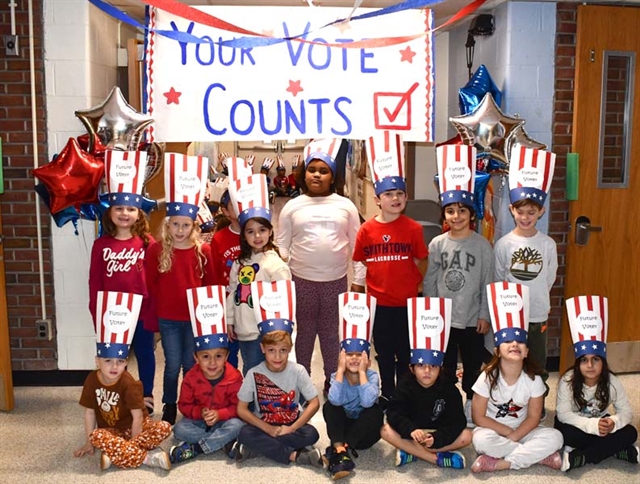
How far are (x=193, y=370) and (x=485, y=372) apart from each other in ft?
4.11

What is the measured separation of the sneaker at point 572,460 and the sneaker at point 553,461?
0.05ft

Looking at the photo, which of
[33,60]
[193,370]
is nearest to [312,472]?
[193,370]

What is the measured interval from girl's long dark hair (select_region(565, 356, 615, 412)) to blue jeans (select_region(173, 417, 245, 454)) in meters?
1.43

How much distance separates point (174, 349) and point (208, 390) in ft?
1.22

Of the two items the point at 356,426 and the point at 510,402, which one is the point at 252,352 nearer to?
the point at 356,426

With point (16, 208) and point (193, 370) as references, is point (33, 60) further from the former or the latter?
point (193, 370)

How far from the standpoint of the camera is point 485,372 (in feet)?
10.4

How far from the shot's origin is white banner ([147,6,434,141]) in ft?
11.9

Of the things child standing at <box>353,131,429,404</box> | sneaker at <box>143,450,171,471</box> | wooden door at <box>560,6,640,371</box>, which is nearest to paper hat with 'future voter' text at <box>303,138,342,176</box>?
child standing at <box>353,131,429,404</box>

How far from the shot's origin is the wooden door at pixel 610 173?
4.09 m

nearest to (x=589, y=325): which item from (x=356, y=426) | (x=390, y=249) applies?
(x=390, y=249)

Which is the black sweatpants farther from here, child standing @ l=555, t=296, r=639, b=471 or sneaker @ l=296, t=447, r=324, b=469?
child standing @ l=555, t=296, r=639, b=471

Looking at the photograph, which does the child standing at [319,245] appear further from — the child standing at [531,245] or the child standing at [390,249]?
the child standing at [531,245]

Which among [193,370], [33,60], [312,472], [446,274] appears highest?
[33,60]
